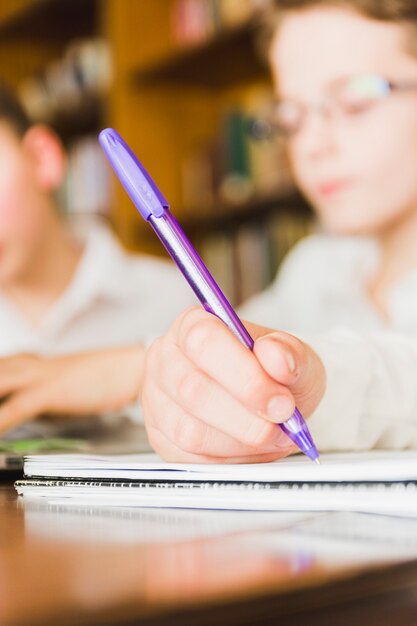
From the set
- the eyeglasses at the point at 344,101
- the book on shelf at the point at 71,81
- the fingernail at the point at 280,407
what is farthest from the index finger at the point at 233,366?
the book on shelf at the point at 71,81

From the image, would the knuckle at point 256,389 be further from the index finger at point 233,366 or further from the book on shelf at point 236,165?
the book on shelf at point 236,165

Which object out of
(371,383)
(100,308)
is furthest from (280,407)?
(100,308)

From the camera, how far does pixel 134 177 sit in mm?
496

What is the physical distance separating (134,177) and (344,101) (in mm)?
674

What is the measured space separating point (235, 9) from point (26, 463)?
219 cm

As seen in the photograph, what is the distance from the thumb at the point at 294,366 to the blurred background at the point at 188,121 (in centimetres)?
196

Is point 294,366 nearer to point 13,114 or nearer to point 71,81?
point 13,114

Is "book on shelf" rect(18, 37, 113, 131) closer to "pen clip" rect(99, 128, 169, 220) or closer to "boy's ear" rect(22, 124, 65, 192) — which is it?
"boy's ear" rect(22, 124, 65, 192)

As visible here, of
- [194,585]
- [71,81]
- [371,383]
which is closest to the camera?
[194,585]

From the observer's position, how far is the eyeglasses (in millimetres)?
1094

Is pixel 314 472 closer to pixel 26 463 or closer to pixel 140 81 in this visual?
pixel 26 463

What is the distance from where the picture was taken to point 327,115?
113cm

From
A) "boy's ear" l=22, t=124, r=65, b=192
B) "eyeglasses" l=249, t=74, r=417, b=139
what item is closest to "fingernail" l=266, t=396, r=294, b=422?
"eyeglasses" l=249, t=74, r=417, b=139

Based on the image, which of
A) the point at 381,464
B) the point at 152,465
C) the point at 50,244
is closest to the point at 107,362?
the point at 152,465
